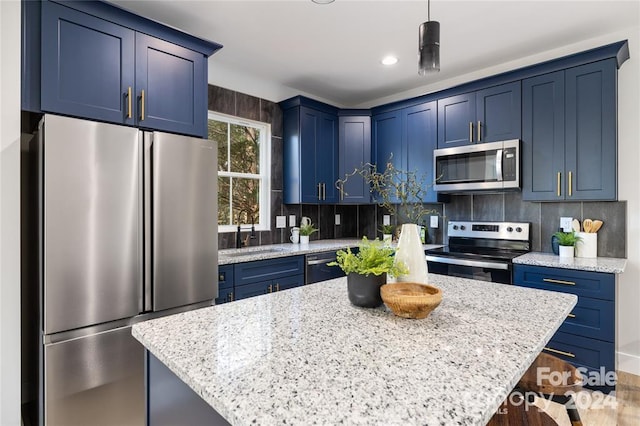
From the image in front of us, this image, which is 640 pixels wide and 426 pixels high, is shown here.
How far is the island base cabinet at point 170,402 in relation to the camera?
0.90 meters

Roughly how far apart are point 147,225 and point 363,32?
6.73 feet

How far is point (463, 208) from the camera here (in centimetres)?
353

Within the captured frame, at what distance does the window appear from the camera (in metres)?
3.25

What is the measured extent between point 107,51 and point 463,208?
3195 millimetres

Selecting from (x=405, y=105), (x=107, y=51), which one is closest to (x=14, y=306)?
(x=107, y=51)

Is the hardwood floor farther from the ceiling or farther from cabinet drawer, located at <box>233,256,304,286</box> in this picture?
the ceiling

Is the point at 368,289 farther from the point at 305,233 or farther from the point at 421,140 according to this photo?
the point at 421,140

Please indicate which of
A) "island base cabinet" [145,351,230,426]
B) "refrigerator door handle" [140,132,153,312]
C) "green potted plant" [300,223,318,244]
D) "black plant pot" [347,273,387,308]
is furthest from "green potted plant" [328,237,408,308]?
"green potted plant" [300,223,318,244]

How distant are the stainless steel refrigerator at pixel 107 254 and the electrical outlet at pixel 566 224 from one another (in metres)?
2.88

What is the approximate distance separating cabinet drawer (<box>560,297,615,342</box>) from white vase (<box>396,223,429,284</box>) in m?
1.77

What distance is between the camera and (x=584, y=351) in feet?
7.78

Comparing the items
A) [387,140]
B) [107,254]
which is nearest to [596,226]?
[387,140]

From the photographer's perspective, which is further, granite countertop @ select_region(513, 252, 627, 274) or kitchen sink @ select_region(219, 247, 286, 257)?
kitchen sink @ select_region(219, 247, 286, 257)

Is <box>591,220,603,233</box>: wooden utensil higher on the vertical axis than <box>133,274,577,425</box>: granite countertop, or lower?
higher
